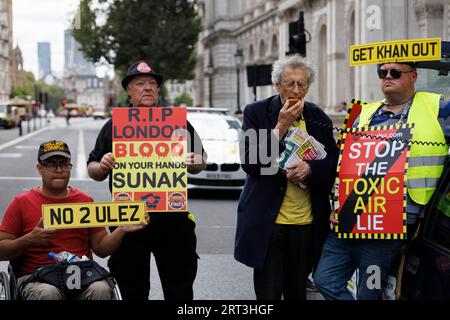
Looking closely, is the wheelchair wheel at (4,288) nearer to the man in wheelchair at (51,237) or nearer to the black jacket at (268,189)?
Result: the man in wheelchair at (51,237)

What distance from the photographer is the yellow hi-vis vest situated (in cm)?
405

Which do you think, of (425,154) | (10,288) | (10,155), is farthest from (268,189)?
(10,155)

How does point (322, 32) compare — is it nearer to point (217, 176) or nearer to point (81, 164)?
point (81, 164)

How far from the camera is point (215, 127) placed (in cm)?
1597

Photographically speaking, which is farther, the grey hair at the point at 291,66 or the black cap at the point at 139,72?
the black cap at the point at 139,72

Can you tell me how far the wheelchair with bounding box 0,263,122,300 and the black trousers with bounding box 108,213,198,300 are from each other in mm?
435

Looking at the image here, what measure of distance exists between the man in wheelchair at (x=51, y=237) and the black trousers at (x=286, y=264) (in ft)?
2.68

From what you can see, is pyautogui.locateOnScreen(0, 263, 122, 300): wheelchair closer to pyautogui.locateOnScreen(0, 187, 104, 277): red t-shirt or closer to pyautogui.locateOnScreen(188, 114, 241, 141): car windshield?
pyautogui.locateOnScreen(0, 187, 104, 277): red t-shirt

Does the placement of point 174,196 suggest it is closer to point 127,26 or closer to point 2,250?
point 2,250

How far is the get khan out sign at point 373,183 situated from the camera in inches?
162

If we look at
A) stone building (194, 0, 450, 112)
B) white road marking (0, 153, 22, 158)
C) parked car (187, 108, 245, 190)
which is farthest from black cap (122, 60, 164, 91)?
white road marking (0, 153, 22, 158)

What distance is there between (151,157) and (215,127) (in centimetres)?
1134

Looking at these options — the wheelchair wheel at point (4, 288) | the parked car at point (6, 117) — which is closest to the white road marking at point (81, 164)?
the wheelchair wheel at point (4, 288)
